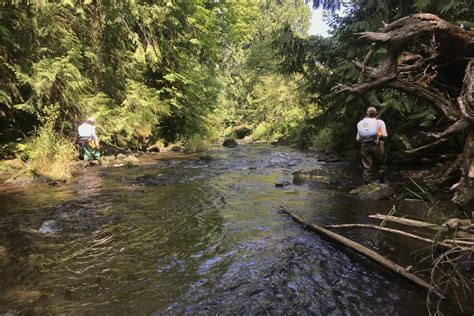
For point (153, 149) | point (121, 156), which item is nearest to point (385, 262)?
point (121, 156)

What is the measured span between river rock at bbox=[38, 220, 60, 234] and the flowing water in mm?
34

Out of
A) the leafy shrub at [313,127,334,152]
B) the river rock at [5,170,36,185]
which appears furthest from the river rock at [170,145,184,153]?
the river rock at [5,170,36,185]

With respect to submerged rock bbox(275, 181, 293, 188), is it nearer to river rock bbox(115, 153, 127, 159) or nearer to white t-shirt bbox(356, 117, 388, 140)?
white t-shirt bbox(356, 117, 388, 140)

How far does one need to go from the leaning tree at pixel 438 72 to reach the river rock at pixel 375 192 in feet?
4.00

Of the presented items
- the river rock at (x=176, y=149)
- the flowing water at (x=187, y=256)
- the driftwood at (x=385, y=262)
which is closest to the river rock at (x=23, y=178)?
the flowing water at (x=187, y=256)

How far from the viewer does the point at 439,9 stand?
30.8ft

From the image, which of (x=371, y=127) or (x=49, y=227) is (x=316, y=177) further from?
(x=49, y=227)

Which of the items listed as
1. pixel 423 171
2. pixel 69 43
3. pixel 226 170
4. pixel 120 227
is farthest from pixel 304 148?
pixel 120 227

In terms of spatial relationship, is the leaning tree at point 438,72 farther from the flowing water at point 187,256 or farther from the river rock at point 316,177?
the river rock at point 316,177

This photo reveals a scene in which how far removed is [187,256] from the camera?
5406 millimetres

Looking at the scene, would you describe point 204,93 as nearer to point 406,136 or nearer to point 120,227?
point 406,136

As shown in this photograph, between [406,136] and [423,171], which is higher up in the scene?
[406,136]

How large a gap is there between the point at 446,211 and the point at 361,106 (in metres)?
6.08

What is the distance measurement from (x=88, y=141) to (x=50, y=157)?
2462 millimetres
